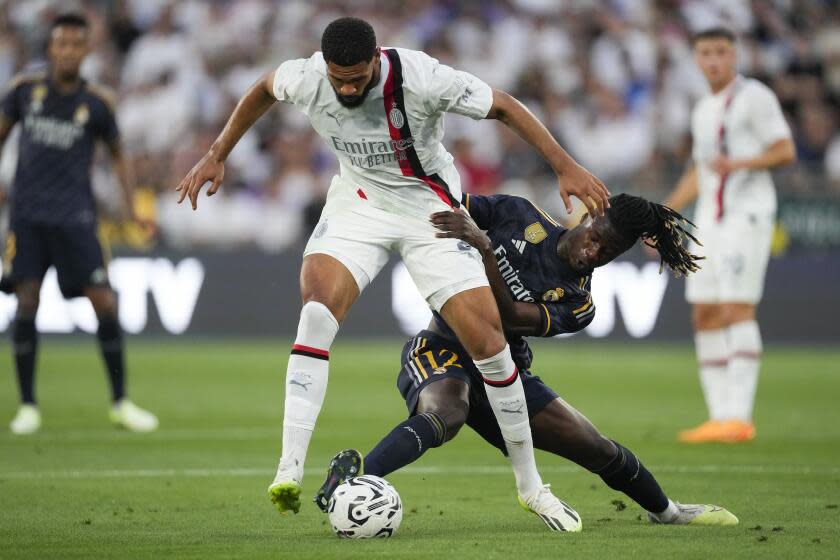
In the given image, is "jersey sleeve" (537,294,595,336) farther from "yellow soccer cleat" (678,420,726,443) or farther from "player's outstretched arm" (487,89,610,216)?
"yellow soccer cleat" (678,420,726,443)

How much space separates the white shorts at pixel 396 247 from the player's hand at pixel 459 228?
49mm

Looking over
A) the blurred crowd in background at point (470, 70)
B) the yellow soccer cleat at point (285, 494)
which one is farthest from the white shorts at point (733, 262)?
the blurred crowd in background at point (470, 70)

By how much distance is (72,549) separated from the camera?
547cm

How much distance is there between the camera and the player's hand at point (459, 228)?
6152 mm

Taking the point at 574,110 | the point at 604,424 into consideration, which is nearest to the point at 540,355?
the point at 574,110

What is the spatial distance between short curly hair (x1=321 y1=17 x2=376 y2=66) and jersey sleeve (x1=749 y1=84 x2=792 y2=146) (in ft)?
16.3

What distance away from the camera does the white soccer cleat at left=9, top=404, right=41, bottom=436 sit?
9.95m

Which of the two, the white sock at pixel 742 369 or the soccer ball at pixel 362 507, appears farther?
the white sock at pixel 742 369

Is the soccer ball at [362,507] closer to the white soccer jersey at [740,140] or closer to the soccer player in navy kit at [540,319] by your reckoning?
the soccer player in navy kit at [540,319]

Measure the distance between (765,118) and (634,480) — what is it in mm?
4629

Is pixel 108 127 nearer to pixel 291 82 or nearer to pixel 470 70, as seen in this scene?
pixel 291 82

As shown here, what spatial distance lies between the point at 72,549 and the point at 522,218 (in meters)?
2.39

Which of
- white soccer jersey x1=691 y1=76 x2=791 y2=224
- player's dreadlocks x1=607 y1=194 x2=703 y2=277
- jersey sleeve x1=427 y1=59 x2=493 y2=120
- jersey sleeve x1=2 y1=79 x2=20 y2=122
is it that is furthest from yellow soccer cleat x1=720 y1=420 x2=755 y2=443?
jersey sleeve x1=2 y1=79 x2=20 y2=122

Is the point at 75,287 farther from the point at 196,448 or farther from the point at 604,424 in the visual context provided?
the point at 604,424
